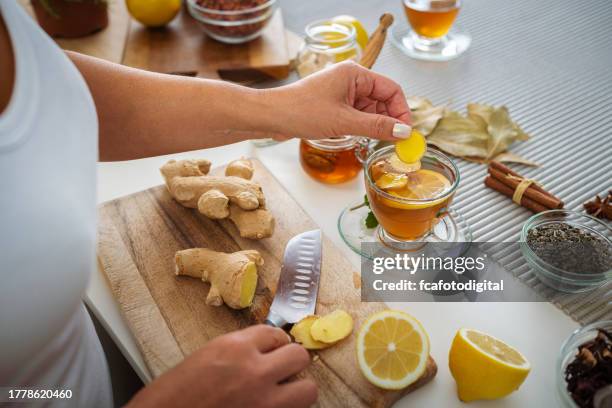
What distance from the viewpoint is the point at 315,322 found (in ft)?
2.50

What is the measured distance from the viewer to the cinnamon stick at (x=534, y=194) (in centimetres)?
94

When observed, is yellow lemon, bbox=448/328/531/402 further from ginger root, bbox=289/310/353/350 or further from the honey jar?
the honey jar

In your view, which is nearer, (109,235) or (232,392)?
(232,392)

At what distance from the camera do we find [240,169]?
1.01 meters

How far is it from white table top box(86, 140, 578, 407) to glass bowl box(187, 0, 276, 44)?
1.83 feet

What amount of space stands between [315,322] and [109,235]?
420 millimetres

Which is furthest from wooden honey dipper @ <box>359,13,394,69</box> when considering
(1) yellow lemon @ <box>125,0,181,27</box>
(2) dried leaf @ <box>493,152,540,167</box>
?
(1) yellow lemon @ <box>125,0,181,27</box>

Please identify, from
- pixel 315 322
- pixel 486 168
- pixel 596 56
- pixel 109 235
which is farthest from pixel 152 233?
Answer: pixel 596 56

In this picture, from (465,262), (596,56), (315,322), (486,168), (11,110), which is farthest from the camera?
(596,56)

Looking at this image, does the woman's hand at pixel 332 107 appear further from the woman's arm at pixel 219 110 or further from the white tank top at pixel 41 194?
the white tank top at pixel 41 194

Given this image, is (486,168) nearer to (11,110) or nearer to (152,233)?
(152,233)

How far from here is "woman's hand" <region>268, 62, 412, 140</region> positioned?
2.87ft

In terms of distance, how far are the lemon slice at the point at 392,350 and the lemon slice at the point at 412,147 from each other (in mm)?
275

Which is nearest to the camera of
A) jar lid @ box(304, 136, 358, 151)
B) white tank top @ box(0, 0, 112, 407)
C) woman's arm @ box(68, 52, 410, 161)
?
white tank top @ box(0, 0, 112, 407)
